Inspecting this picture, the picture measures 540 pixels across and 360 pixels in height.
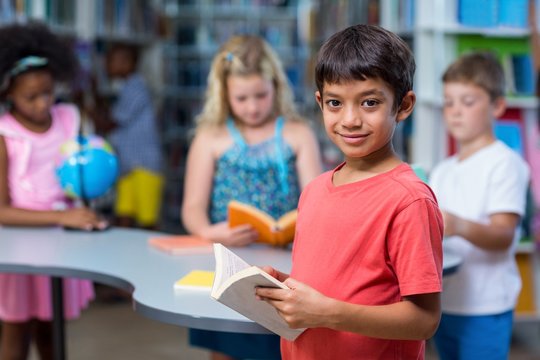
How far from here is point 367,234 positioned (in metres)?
1.25

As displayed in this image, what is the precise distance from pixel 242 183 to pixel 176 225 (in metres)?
4.38

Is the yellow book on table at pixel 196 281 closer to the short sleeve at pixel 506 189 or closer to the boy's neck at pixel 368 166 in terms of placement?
the boy's neck at pixel 368 166

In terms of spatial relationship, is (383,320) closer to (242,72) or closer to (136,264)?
(136,264)

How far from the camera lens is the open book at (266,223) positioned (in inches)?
79.4

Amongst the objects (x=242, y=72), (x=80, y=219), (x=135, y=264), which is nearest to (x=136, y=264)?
(x=135, y=264)

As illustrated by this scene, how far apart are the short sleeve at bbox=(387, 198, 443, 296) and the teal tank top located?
3.73 feet

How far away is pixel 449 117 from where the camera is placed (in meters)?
2.17

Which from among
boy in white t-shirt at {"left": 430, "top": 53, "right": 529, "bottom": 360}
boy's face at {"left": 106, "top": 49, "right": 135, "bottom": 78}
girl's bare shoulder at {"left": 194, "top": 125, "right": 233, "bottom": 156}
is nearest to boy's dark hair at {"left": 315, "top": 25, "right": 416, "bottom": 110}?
boy in white t-shirt at {"left": 430, "top": 53, "right": 529, "bottom": 360}

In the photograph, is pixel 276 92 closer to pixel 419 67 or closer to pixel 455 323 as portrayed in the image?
pixel 455 323

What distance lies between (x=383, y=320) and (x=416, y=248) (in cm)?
12

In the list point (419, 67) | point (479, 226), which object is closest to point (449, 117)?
point (479, 226)

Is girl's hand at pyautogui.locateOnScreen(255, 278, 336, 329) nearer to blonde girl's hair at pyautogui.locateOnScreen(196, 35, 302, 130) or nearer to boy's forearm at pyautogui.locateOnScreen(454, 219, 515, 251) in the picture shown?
boy's forearm at pyautogui.locateOnScreen(454, 219, 515, 251)

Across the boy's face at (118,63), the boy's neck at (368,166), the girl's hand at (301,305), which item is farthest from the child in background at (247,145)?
the boy's face at (118,63)

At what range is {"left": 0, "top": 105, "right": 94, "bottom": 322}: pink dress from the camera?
7.95ft
